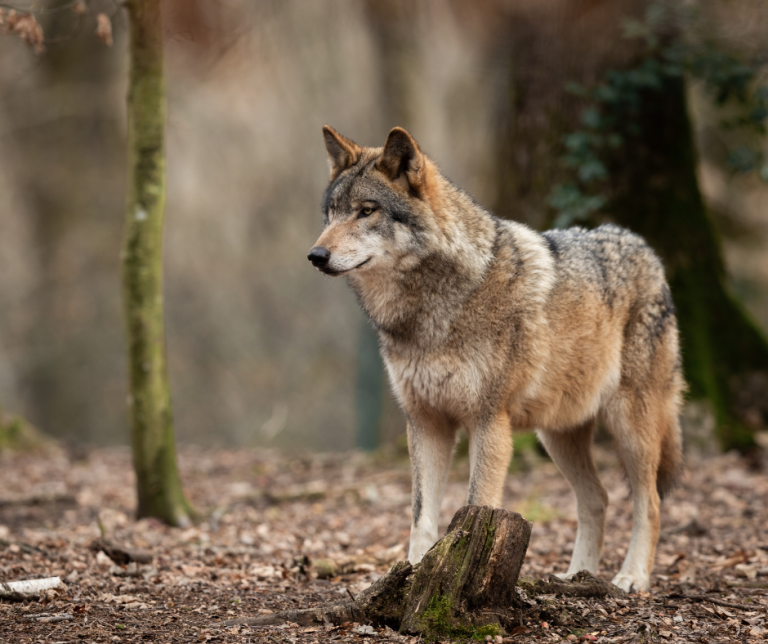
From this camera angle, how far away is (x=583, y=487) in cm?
505

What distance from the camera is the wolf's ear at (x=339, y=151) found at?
4402 millimetres

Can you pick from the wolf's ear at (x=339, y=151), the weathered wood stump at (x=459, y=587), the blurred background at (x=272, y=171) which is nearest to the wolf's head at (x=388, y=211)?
the wolf's ear at (x=339, y=151)

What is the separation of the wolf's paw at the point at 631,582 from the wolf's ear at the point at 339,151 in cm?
300

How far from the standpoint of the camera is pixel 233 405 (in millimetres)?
16984

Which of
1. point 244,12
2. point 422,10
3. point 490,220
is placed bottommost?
point 490,220

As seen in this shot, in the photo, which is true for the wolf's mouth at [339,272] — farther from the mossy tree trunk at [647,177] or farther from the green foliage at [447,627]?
the mossy tree trunk at [647,177]

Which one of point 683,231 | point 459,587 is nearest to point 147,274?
point 459,587

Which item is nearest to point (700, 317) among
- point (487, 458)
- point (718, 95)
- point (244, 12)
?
point (718, 95)

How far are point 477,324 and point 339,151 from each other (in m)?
1.37

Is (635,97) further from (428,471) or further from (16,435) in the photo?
(16,435)

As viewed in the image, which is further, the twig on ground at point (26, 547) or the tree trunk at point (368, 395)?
the tree trunk at point (368, 395)

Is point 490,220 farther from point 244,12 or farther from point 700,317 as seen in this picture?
point 244,12

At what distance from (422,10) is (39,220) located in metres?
7.91

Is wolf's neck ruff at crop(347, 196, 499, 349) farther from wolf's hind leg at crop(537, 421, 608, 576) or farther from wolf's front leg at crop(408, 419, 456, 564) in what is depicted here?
wolf's hind leg at crop(537, 421, 608, 576)
